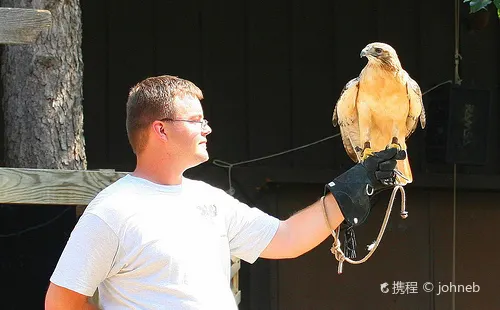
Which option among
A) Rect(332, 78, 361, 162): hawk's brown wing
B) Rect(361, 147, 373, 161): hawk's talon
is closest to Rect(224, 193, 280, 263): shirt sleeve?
Rect(361, 147, 373, 161): hawk's talon

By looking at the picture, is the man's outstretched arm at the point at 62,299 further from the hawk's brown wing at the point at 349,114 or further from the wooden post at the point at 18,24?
the hawk's brown wing at the point at 349,114

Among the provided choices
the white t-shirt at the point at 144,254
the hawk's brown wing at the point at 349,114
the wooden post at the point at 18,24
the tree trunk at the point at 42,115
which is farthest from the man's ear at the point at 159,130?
the tree trunk at the point at 42,115

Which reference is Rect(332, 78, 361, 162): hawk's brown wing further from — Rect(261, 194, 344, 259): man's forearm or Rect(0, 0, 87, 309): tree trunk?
Rect(0, 0, 87, 309): tree trunk

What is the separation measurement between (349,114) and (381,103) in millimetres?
150

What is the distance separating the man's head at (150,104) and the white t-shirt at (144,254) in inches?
4.9

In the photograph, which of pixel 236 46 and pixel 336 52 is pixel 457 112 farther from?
pixel 236 46

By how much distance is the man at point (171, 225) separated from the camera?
2094mm

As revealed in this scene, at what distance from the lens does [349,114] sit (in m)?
2.97

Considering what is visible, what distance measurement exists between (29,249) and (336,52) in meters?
3.09

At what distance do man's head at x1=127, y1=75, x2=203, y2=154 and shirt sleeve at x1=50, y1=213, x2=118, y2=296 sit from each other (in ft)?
0.92

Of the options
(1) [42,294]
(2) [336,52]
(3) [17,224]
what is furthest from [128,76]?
(1) [42,294]

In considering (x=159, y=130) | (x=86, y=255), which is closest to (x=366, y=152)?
(x=159, y=130)

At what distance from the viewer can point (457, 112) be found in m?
5.80

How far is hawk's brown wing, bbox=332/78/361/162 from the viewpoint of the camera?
115 inches
